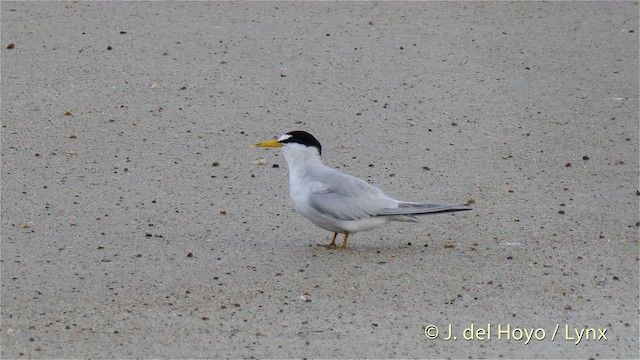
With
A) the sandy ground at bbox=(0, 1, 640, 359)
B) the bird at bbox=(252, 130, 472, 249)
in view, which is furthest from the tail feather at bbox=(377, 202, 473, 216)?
the sandy ground at bbox=(0, 1, 640, 359)

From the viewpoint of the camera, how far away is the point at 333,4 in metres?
10.8

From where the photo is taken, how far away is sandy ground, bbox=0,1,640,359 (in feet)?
17.2

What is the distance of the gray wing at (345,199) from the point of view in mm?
6164

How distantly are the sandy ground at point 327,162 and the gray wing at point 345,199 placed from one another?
236mm

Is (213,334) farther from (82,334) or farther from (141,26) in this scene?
(141,26)

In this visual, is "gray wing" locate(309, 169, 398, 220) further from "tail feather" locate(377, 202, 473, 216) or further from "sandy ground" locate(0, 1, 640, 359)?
"sandy ground" locate(0, 1, 640, 359)

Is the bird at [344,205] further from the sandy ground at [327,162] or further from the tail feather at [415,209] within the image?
the sandy ground at [327,162]

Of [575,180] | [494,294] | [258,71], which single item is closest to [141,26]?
[258,71]

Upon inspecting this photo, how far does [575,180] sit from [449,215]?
39.6 inches

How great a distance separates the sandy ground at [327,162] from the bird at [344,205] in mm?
170

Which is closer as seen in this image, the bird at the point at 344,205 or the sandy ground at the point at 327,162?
the sandy ground at the point at 327,162

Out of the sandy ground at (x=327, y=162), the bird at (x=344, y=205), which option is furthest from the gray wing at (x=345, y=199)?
the sandy ground at (x=327, y=162)

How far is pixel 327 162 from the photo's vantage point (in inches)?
302

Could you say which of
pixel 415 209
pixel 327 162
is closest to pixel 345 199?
pixel 415 209
